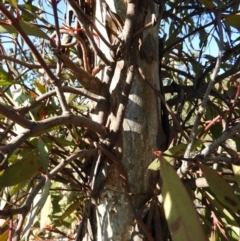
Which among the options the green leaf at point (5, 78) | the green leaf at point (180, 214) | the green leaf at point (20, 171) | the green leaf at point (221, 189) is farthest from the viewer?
the green leaf at point (5, 78)

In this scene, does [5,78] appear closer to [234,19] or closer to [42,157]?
[42,157]

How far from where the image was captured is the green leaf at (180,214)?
383 mm

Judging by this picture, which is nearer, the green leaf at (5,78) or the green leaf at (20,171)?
the green leaf at (20,171)

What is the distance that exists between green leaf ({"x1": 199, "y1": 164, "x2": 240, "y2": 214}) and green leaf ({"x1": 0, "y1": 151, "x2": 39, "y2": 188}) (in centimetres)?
27

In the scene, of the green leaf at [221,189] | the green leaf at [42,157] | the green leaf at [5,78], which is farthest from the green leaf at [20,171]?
the green leaf at [221,189]

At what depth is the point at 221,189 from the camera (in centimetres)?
59

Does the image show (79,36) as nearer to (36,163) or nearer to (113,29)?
(113,29)

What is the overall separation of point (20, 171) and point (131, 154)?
171 mm

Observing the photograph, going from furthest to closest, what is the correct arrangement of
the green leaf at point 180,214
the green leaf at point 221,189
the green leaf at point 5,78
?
the green leaf at point 5,78 → the green leaf at point 221,189 → the green leaf at point 180,214

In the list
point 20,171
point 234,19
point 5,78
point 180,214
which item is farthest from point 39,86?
point 180,214

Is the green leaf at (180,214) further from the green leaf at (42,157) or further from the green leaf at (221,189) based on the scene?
the green leaf at (42,157)

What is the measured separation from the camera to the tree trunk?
67cm

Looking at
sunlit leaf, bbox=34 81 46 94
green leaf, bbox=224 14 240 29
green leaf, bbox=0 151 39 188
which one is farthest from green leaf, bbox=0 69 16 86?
green leaf, bbox=224 14 240 29

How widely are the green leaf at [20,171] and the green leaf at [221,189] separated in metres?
0.27
